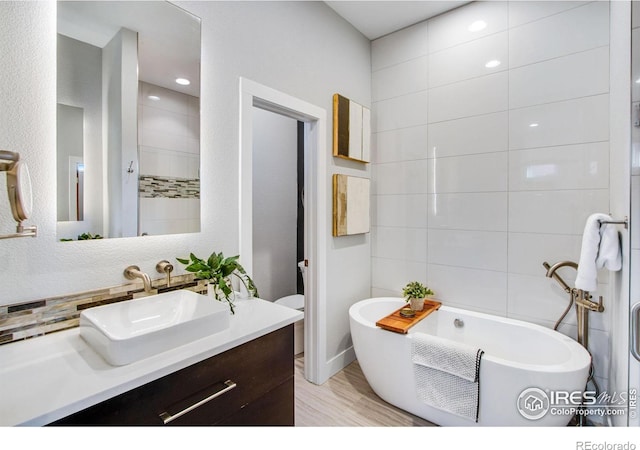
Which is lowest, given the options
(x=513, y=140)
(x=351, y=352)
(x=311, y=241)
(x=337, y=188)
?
(x=351, y=352)

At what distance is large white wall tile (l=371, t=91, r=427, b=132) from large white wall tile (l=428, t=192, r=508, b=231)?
0.65 metres

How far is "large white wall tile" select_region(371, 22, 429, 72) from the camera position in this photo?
2.55 m

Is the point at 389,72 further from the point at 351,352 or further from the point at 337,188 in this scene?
the point at 351,352

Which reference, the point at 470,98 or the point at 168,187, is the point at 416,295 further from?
the point at 168,187

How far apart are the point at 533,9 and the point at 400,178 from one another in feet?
4.58

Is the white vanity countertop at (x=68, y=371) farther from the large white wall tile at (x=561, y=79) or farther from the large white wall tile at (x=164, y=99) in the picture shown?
the large white wall tile at (x=561, y=79)

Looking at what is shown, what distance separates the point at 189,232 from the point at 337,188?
1214 millimetres

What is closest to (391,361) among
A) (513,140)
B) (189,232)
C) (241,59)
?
(189,232)

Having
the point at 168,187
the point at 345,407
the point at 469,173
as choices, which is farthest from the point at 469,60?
the point at 345,407

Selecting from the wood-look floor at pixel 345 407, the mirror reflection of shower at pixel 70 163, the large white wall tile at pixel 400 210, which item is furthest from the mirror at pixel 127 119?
the large white wall tile at pixel 400 210

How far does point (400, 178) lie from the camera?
2.69 meters

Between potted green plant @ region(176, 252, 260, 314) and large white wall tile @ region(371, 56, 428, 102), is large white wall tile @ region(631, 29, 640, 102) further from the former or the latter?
potted green plant @ region(176, 252, 260, 314)

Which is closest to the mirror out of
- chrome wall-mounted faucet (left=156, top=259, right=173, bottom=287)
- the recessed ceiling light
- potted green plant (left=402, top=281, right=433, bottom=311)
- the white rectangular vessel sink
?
chrome wall-mounted faucet (left=156, top=259, right=173, bottom=287)

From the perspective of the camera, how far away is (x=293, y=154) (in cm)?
341
